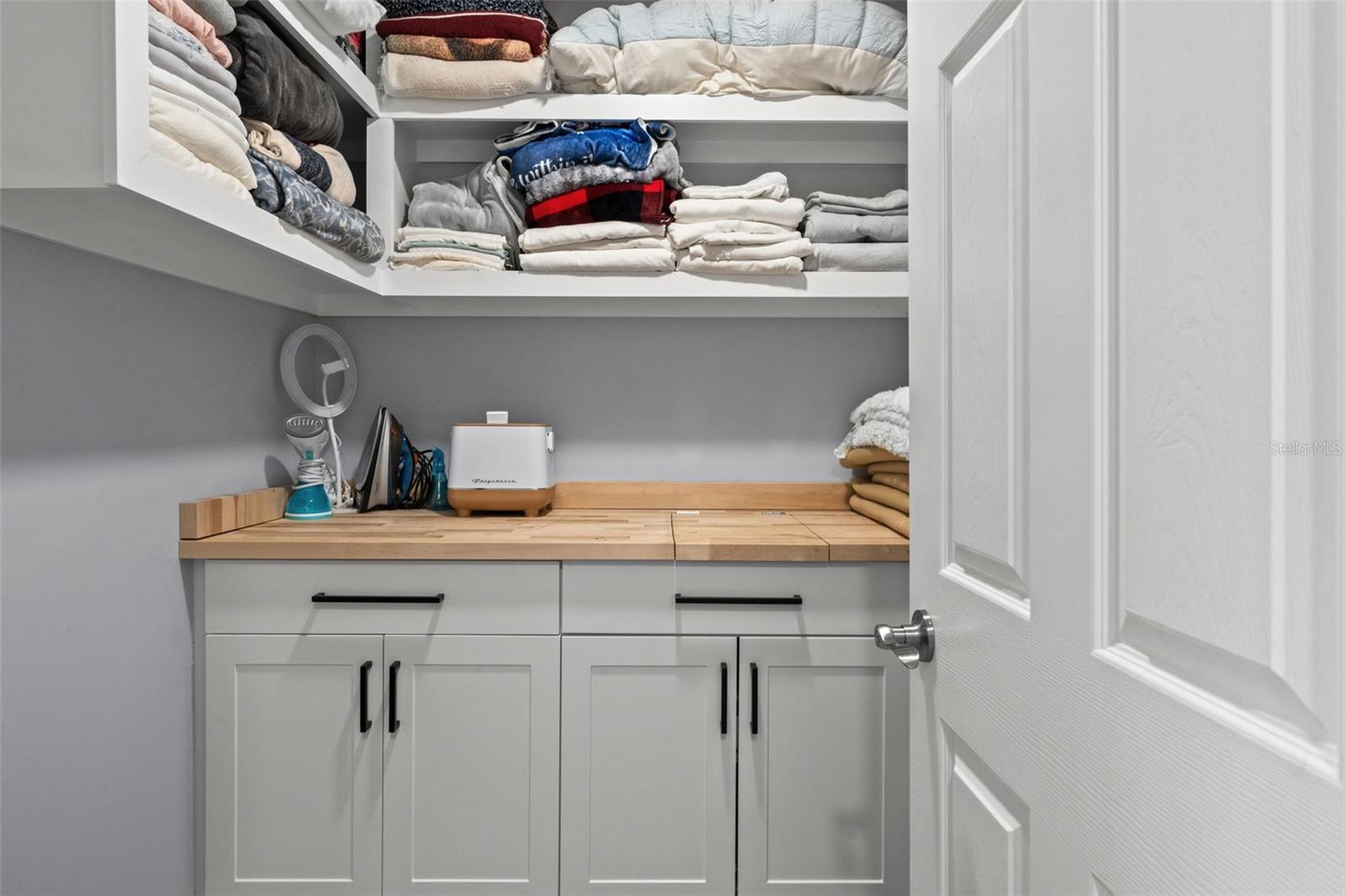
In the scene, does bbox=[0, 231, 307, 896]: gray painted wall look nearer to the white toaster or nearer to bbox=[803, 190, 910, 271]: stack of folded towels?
the white toaster

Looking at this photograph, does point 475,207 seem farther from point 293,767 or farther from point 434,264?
point 293,767

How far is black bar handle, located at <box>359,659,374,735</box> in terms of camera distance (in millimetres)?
1448

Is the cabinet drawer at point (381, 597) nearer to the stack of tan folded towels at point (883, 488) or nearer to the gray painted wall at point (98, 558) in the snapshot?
the gray painted wall at point (98, 558)

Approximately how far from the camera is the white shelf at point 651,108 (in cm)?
170

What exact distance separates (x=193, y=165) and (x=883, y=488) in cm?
142

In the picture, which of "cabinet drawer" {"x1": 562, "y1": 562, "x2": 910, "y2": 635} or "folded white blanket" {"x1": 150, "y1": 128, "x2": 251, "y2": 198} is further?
"cabinet drawer" {"x1": 562, "y1": 562, "x2": 910, "y2": 635}

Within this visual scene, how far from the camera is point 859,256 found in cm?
172

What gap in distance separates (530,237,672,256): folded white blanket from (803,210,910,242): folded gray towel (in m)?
0.35

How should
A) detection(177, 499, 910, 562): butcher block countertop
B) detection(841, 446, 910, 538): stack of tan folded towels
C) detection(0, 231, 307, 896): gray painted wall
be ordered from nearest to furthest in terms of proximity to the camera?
1. detection(0, 231, 307, 896): gray painted wall
2. detection(177, 499, 910, 562): butcher block countertop
3. detection(841, 446, 910, 538): stack of tan folded towels

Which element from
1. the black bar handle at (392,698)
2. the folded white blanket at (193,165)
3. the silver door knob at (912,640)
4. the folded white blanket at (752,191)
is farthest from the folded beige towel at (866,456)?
the folded white blanket at (193,165)

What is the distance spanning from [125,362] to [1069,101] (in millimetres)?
1415

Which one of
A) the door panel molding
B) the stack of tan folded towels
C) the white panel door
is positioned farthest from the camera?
the stack of tan folded towels

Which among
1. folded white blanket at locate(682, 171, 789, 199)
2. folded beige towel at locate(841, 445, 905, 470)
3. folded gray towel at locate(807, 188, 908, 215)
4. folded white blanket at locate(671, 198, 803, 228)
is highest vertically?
folded white blanket at locate(682, 171, 789, 199)

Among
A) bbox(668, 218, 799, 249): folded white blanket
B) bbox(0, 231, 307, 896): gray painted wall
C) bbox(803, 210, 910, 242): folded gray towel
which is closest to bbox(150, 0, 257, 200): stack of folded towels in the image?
bbox(0, 231, 307, 896): gray painted wall
